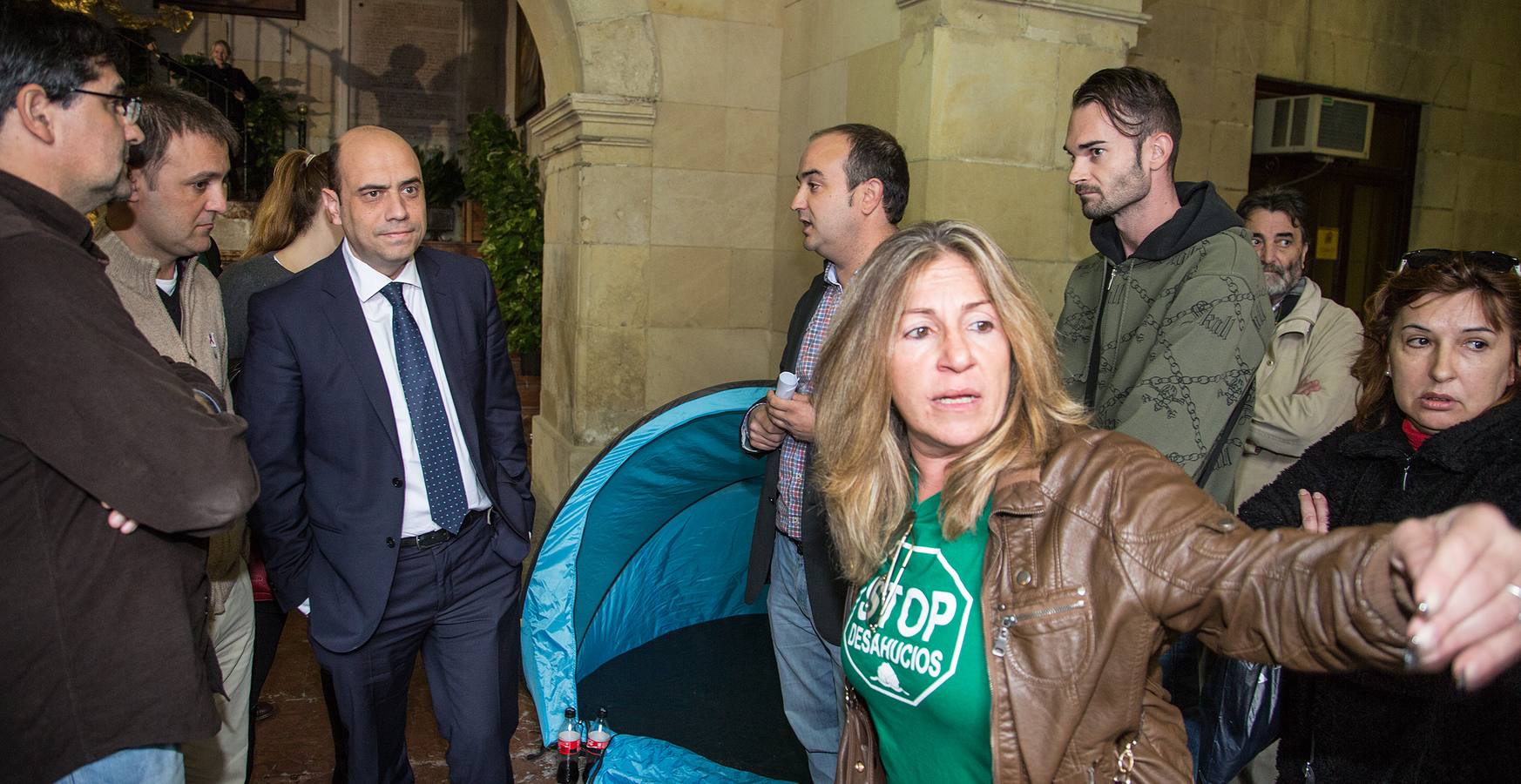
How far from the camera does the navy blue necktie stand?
7.39 feet

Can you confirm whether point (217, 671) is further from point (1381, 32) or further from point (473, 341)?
point (1381, 32)

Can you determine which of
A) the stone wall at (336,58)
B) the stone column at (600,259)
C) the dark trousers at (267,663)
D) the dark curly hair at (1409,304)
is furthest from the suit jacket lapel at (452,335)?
the stone wall at (336,58)

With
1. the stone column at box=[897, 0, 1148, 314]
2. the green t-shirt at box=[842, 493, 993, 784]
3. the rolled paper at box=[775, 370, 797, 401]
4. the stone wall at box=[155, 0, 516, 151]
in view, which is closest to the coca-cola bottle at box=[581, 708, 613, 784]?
the rolled paper at box=[775, 370, 797, 401]

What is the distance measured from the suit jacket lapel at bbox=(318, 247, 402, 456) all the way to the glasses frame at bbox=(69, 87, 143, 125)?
2.11 ft

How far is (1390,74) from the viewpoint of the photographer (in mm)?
6113

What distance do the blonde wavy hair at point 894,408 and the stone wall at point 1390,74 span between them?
438 centimetres

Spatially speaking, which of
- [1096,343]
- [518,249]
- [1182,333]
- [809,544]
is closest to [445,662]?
[809,544]

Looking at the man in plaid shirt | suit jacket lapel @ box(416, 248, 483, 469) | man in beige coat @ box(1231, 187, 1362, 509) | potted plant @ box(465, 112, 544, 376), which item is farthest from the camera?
potted plant @ box(465, 112, 544, 376)

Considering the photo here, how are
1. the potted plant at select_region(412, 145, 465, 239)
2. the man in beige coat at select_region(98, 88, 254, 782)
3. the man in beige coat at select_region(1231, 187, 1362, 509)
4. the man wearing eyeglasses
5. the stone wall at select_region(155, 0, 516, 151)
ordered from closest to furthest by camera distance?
the man wearing eyeglasses, the man in beige coat at select_region(98, 88, 254, 782), the man in beige coat at select_region(1231, 187, 1362, 509), the potted plant at select_region(412, 145, 465, 239), the stone wall at select_region(155, 0, 516, 151)

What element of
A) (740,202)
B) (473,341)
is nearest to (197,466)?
(473,341)

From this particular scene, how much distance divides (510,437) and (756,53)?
2.98m

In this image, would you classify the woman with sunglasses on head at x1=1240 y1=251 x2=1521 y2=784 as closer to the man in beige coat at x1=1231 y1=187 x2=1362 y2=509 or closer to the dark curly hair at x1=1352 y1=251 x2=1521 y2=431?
the dark curly hair at x1=1352 y1=251 x2=1521 y2=431

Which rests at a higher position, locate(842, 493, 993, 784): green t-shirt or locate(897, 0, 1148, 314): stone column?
locate(897, 0, 1148, 314): stone column

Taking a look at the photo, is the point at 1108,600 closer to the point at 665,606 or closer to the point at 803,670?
the point at 803,670
